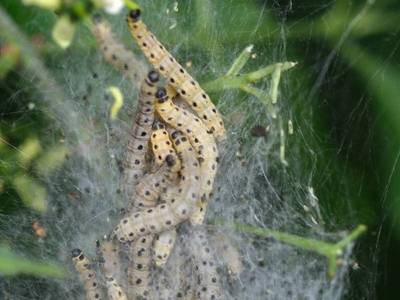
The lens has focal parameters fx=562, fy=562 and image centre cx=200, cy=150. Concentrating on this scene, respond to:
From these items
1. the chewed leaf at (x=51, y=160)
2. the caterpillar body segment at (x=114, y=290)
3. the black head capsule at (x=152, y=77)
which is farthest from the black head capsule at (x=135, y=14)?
the caterpillar body segment at (x=114, y=290)

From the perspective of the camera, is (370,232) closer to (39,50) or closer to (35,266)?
(35,266)

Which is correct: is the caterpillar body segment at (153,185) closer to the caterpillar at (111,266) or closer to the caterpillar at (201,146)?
the caterpillar at (201,146)

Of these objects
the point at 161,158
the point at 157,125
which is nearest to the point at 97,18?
the point at 157,125

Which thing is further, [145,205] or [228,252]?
[228,252]

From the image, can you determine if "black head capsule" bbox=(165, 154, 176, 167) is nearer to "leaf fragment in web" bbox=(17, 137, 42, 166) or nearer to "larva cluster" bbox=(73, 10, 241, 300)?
"larva cluster" bbox=(73, 10, 241, 300)

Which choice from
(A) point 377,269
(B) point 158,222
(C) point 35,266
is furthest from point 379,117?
(C) point 35,266

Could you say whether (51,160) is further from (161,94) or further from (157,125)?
(161,94)

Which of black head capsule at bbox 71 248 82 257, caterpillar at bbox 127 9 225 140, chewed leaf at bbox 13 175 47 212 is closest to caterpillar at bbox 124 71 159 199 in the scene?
caterpillar at bbox 127 9 225 140
